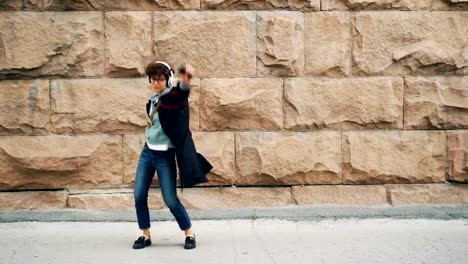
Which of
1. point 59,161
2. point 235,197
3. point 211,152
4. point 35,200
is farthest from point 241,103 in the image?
point 35,200

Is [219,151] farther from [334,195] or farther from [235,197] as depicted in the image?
[334,195]

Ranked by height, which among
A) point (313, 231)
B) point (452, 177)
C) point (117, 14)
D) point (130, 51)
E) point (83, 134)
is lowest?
point (313, 231)

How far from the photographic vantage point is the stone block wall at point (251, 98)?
616cm

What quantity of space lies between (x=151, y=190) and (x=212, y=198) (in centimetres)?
66

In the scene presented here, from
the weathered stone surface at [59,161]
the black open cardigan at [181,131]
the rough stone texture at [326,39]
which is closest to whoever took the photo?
the black open cardigan at [181,131]

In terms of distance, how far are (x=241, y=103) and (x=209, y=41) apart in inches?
29.5

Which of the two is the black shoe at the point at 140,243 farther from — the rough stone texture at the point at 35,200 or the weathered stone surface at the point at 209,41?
the weathered stone surface at the point at 209,41

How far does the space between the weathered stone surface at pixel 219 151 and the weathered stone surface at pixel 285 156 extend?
0.25ft

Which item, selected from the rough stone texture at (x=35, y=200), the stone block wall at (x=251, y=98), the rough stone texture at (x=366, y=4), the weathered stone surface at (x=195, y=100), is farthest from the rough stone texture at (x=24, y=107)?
the rough stone texture at (x=366, y=4)

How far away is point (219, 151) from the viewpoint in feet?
20.4

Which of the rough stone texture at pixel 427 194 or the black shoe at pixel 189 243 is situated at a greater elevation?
the rough stone texture at pixel 427 194

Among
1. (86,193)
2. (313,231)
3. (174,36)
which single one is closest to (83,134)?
(86,193)

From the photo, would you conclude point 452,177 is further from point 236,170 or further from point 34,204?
point 34,204

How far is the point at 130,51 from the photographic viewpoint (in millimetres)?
6180
